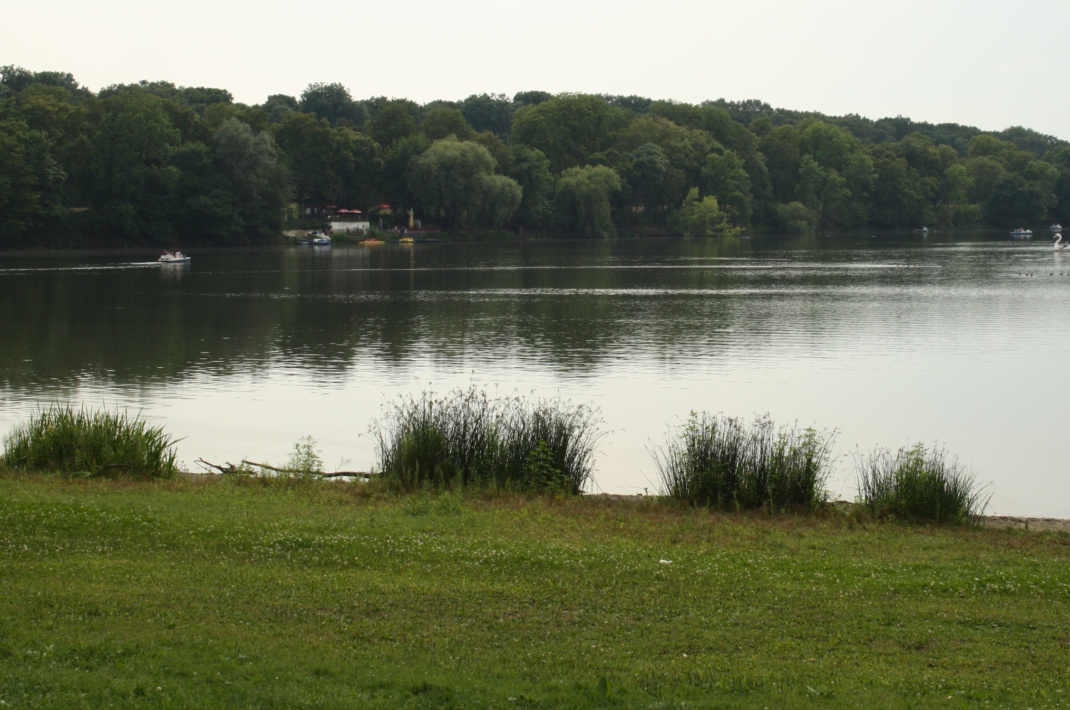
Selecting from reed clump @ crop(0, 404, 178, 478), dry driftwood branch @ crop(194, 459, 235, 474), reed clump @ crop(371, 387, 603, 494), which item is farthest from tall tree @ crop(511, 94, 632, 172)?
reed clump @ crop(0, 404, 178, 478)

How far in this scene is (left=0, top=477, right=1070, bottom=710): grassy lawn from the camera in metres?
6.52

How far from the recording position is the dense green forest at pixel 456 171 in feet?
325

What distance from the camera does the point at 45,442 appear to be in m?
14.7

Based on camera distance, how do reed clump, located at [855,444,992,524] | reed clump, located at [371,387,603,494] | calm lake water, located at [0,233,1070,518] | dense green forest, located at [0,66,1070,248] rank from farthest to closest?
dense green forest, located at [0,66,1070,248] < calm lake water, located at [0,233,1070,518] < reed clump, located at [371,387,603,494] < reed clump, located at [855,444,992,524]

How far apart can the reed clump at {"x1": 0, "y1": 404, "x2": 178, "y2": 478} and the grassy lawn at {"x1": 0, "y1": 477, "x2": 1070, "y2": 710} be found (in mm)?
2562

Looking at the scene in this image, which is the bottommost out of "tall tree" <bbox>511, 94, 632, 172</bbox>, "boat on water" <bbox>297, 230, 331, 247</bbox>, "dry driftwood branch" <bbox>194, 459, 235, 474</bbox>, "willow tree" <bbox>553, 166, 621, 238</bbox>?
"dry driftwood branch" <bbox>194, 459, 235, 474</bbox>

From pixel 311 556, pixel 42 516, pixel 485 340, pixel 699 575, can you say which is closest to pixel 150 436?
pixel 42 516

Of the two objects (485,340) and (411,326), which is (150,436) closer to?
(485,340)

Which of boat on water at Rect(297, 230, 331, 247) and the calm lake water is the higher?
boat on water at Rect(297, 230, 331, 247)

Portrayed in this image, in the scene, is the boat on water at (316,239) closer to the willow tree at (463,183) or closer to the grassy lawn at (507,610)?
the willow tree at (463,183)

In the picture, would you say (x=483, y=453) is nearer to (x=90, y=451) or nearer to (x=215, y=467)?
(x=215, y=467)

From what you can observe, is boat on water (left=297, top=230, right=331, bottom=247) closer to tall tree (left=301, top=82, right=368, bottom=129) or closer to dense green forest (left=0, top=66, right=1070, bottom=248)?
dense green forest (left=0, top=66, right=1070, bottom=248)

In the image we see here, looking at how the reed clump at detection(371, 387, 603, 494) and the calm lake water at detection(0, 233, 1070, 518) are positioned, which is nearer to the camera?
the reed clump at detection(371, 387, 603, 494)

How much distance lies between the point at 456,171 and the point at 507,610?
11066cm
